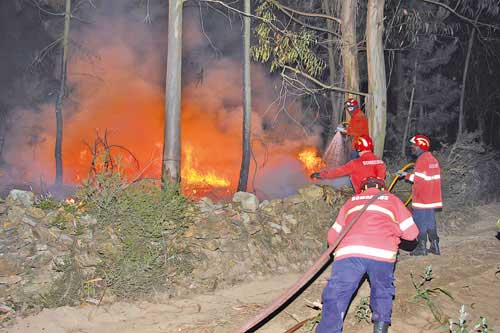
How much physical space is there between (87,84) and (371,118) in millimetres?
14084

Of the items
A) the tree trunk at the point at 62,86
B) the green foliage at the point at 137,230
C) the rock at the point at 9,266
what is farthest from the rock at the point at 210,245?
the tree trunk at the point at 62,86

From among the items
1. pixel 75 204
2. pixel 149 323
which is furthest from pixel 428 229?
pixel 75 204

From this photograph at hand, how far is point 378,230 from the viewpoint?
15.1 ft

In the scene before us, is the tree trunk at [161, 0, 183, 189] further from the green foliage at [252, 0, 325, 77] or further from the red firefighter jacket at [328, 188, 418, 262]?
the red firefighter jacket at [328, 188, 418, 262]

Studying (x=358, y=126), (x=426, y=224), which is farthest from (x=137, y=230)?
(x=426, y=224)

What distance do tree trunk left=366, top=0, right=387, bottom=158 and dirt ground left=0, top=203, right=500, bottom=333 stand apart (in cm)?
325

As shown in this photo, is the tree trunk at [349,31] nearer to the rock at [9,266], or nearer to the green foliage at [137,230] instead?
the green foliage at [137,230]

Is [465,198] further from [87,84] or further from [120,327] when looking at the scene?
[87,84]

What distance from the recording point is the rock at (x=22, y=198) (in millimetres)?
6481

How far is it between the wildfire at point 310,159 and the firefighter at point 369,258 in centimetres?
1421

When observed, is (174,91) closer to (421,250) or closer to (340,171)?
(340,171)

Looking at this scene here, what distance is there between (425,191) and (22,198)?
6.21 meters

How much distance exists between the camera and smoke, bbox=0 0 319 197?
61.3 ft

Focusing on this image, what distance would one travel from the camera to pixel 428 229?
8133 mm
